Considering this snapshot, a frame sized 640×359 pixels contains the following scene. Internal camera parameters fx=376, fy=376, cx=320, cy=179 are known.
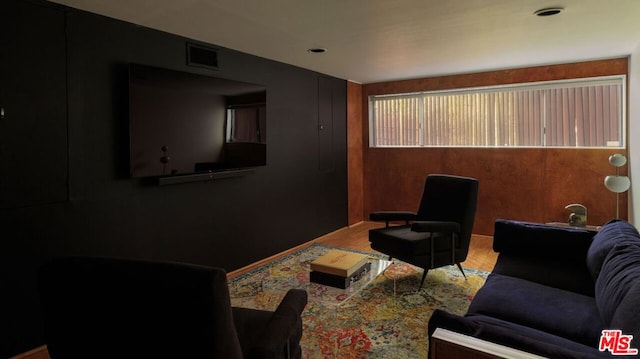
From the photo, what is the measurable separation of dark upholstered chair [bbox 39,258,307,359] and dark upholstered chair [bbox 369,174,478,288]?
2.15m

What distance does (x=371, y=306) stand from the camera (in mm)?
3059

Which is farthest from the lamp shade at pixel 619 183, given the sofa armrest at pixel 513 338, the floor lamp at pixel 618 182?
the sofa armrest at pixel 513 338

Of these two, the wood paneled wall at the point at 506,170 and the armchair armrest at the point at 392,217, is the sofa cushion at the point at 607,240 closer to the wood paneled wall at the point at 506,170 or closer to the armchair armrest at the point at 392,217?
the armchair armrest at the point at 392,217

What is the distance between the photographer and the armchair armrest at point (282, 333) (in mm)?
1435

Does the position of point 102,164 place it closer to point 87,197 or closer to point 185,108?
point 87,197

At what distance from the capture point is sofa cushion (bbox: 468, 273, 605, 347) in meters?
1.75

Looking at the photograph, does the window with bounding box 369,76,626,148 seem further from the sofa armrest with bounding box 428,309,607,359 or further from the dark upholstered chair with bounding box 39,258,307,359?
the dark upholstered chair with bounding box 39,258,307,359

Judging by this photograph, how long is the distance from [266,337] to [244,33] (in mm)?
2562

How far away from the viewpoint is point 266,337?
4.89ft

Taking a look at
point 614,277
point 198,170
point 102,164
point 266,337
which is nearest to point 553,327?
point 614,277

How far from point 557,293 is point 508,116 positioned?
3.44m

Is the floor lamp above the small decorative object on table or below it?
above

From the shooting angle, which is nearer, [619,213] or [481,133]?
[619,213]

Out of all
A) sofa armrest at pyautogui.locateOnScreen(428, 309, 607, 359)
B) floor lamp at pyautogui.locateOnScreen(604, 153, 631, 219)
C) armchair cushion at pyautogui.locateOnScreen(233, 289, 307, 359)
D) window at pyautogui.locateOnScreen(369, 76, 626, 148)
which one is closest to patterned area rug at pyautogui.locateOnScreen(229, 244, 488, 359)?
armchair cushion at pyautogui.locateOnScreen(233, 289, 307, 359)
